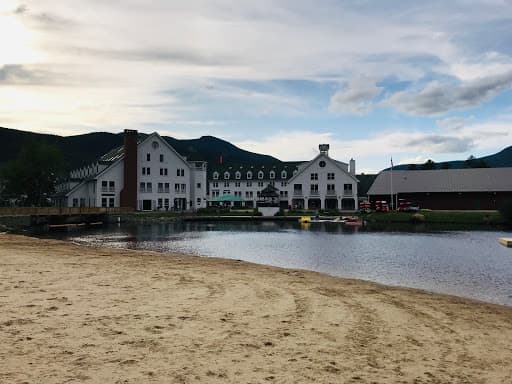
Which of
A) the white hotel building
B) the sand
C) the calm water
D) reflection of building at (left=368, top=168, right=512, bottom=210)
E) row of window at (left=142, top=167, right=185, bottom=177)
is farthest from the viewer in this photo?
row of window at (left=142, top=167, right=185, bottom=177)

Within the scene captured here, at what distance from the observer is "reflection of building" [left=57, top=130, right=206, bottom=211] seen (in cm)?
9269

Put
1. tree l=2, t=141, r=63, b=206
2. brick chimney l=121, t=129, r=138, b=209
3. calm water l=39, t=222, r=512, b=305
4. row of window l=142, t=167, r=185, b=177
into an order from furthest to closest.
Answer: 1. row of window l=142, t=167, r=185, b=177
2. tree l=2, t=141, r=63, b=206
3. brick chimney l=121, t=129, r=138, b=209
4. calm water l=39, t=222, r=512, b=305

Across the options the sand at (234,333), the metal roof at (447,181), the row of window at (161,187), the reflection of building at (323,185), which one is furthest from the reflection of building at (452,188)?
the sand at (234,333)

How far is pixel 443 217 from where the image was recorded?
78000 mm

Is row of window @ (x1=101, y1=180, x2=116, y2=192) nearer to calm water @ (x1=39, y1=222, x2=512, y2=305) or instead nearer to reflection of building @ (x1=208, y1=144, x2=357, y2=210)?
reflection of building @ (x1=208, y1=144, x2=357, y2=210)

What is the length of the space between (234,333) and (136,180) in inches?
3456

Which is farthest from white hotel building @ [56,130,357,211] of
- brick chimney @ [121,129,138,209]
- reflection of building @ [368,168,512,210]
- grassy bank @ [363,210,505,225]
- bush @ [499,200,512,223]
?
bush @ [499,200,512,223]

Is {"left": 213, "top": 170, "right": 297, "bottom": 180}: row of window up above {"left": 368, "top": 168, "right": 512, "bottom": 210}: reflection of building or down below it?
above

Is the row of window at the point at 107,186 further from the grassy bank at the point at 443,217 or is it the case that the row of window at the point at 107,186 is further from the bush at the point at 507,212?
the bush at the point at 507,212

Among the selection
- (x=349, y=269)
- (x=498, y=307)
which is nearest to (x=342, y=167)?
(x=349, y=269)

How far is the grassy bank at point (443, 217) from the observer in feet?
241

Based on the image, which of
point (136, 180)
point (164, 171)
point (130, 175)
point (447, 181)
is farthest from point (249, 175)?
point (447, 181)

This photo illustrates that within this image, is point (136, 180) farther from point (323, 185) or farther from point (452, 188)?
point (452, 188)

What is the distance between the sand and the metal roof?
8387cm
